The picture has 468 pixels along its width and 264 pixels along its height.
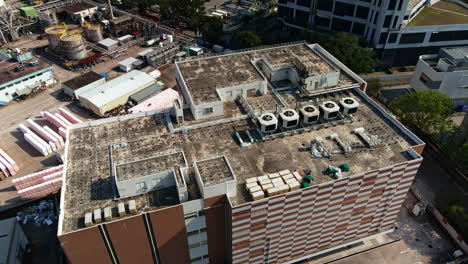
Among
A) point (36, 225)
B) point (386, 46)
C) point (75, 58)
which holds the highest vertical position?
point (386, 46)

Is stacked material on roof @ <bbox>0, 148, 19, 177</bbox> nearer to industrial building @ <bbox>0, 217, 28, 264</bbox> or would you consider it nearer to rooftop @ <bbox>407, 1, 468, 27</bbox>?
industrial building @ <bbox>0, 217, 28, 264</bbox>

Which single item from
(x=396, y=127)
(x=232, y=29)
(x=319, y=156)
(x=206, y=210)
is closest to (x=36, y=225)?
(x=206, y=210)

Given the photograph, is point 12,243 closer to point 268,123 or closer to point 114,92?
point 268,123

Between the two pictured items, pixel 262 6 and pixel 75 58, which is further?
pixel 262 6

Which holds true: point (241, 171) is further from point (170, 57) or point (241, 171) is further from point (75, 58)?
point (75, 58)

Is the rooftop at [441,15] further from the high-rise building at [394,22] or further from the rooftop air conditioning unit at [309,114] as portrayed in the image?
the rooftop air conditioning unit at [309,114]

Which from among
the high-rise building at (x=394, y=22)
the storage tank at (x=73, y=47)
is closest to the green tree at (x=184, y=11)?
the high-rise building at (x=394, y=22)

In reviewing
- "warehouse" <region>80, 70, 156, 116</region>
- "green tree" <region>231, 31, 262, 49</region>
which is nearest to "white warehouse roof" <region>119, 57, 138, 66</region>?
"warehouse" <region>80, 70, 156, 116</region>
